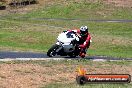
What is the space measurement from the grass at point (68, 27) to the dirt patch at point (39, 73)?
943 centimetres

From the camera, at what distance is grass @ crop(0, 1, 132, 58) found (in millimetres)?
33975

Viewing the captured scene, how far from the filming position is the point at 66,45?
23.2 meters

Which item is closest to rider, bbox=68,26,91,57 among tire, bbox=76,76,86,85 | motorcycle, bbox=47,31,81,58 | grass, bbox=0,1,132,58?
motorcycle, bbox=47,31,81,58

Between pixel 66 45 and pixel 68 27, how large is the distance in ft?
86.9

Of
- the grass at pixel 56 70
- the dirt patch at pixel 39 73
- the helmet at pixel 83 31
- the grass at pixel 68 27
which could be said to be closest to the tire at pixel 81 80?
the grass at pixel 56 70

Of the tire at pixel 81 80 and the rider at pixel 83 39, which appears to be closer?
the tire at pixel 81 80

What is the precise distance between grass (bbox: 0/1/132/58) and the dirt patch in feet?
30.9

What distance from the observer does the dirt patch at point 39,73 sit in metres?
Answer: 15.4

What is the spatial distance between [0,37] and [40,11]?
98.0 feet

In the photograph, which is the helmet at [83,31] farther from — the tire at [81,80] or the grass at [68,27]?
the tire at [81,80]

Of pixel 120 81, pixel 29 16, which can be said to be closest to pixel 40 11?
pixel 29 16

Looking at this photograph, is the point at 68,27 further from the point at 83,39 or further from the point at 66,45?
the point at 66,45

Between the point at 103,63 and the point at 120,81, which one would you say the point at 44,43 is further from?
the point at 120,81

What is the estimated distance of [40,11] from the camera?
6581cm
